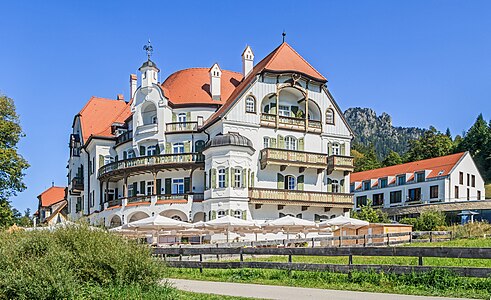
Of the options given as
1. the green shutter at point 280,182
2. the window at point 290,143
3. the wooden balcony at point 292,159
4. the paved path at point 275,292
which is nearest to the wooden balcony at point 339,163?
the wooden balcony at point 292,159

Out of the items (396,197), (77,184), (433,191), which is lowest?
(396,197)

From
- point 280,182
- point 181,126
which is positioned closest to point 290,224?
point 280,182

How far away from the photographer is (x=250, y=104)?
44781 millimetres

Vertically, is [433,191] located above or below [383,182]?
below

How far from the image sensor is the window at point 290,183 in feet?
150

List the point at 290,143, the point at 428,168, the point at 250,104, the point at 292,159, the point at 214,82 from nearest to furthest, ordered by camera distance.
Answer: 1. the point at 292,159
2. the point at 250,104
3. the point at 290,143
4. the point at 214,82
5. the point at 428,168

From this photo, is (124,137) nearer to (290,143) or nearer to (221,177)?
(221,177)

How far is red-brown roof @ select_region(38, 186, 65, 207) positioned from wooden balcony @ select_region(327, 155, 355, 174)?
54.9 meters

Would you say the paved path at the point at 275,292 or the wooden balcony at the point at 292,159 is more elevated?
the wooden balcony at the point at 292,159

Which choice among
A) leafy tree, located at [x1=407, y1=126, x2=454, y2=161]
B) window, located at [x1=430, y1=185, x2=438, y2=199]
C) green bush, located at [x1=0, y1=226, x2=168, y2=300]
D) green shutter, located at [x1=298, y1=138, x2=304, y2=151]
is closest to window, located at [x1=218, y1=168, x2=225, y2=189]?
green shutter, located at [x1=298, y1=138, x2=304, y2=151]

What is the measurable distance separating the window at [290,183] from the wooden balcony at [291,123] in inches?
150

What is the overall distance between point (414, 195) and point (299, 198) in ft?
90.7

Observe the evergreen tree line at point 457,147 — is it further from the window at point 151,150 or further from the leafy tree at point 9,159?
the leafy tree at point 9,159

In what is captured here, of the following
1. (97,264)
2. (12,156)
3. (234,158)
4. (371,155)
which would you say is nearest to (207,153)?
(234,158)
